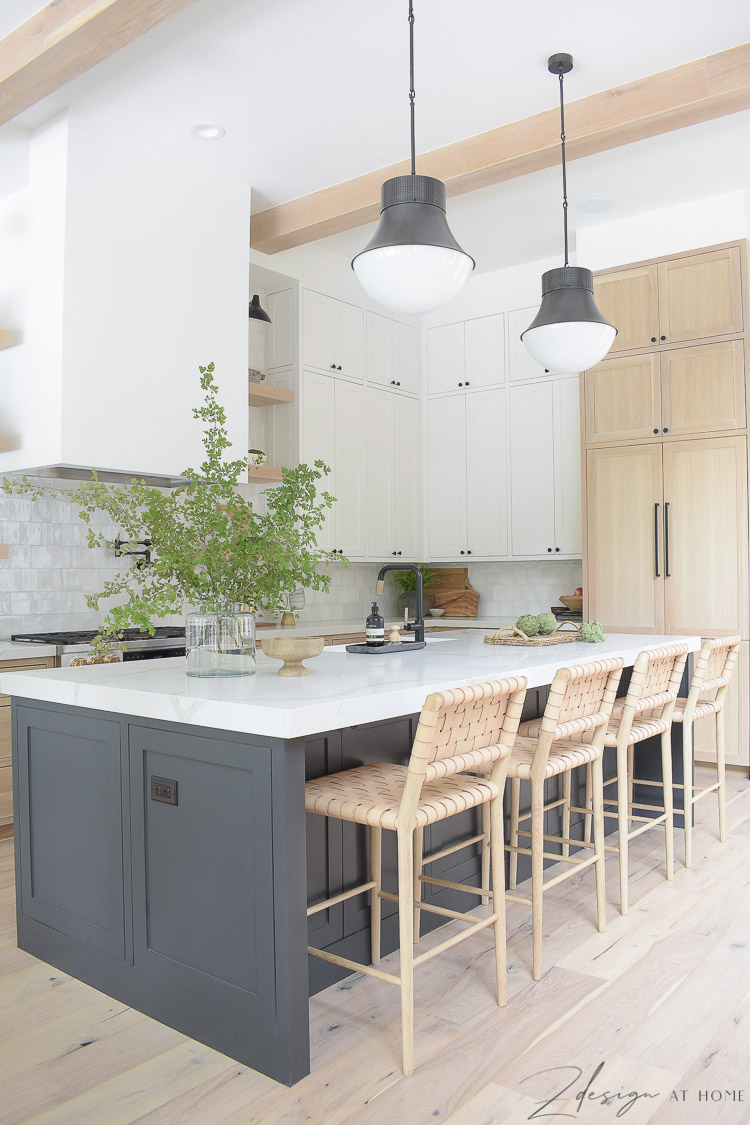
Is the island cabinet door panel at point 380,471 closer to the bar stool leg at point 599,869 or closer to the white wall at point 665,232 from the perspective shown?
the white wall at point 665,232

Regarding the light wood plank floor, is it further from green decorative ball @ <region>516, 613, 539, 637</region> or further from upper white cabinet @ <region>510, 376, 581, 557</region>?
upper white cabinet @ <region>510, 376, 581, 557</region>

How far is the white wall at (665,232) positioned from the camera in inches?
192

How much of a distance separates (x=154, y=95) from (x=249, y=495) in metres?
2.39

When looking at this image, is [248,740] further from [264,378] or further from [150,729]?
[264,378]

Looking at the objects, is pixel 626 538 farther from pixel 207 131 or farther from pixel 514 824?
pixel 207 131

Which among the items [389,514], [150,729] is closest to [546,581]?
[389,514]

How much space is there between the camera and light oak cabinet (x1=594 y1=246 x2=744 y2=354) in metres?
4.82

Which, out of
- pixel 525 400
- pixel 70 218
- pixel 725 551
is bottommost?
pixel 725 551

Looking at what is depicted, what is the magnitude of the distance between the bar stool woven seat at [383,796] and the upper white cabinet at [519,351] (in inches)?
164

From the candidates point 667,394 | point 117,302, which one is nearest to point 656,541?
point 667,394

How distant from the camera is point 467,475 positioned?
6332 mm

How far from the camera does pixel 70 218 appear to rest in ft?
12.8

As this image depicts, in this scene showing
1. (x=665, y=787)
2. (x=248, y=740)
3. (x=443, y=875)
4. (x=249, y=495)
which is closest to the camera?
(x=248, y=740)

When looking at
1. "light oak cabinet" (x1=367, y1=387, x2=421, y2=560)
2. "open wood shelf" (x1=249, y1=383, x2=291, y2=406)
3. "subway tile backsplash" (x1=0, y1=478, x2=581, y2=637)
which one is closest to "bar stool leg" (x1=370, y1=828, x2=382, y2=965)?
"subway tile backsplash" (x1=0, y1=478, x2=581, y2=637)
